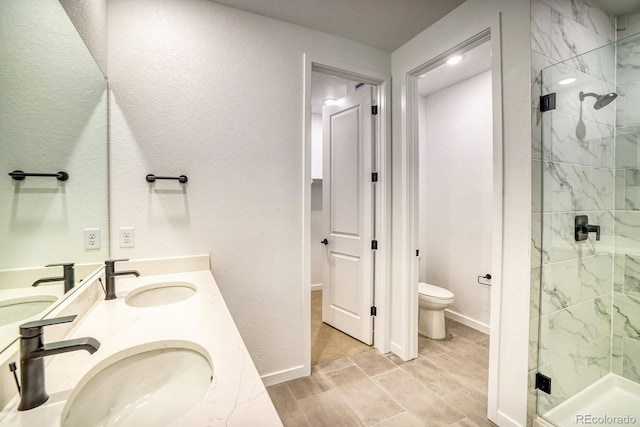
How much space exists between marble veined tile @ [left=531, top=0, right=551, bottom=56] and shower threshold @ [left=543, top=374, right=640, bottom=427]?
195 centimetres

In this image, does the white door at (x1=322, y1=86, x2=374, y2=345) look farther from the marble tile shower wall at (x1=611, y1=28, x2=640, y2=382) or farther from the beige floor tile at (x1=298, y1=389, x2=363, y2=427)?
the marble tile shower wall at (x1=611, y1=28, x2=640, y2=382)

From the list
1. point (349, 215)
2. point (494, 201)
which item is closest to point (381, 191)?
point (349, 215)

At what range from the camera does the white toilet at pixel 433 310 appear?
257cm

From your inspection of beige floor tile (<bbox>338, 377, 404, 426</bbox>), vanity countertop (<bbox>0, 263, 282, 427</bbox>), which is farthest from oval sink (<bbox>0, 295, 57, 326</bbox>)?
beige floor tile (<bbox>338, 377, 404, 426</bbox>)

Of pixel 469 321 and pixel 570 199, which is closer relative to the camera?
pixel 570 199

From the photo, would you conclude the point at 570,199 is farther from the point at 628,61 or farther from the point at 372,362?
the point at 372,362

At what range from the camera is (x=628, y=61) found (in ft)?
5.61

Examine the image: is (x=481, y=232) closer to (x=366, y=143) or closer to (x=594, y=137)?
(x=594, y=137)

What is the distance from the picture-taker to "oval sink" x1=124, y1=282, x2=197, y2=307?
4.75 ft

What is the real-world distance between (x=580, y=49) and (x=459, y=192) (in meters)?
1.52

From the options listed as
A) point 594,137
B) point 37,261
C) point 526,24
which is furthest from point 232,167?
point 594,137

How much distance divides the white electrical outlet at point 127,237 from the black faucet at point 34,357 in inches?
42.7

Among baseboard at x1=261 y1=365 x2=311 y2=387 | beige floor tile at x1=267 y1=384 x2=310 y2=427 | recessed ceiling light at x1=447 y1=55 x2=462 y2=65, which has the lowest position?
beige floor tile at x1=267 y1=384 x2=310 y2=427

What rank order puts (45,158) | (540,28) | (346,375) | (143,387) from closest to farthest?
(143,387) → (45,158) → (540,28) → (346,375)
